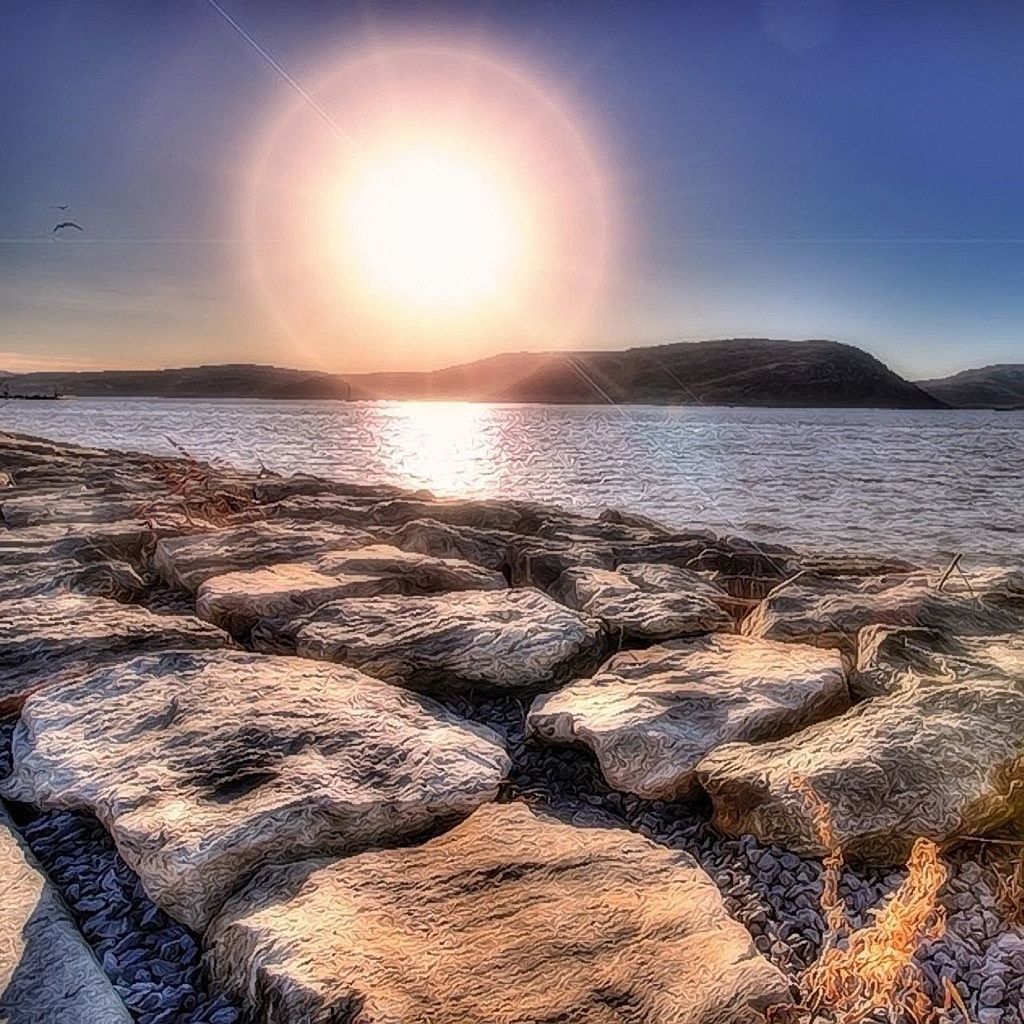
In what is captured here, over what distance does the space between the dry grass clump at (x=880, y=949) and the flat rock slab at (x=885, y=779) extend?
0.06 meters

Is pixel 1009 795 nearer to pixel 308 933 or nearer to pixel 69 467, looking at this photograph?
pixel 308 933

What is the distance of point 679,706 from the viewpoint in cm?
309

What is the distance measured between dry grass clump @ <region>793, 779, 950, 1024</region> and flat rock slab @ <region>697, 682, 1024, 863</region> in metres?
0.06

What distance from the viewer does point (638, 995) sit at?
6.07ft

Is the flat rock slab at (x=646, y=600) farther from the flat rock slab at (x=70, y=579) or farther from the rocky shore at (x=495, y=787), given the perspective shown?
the flat rock slab at (x=70, y=579)

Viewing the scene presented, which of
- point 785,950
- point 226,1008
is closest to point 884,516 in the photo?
point 785,950

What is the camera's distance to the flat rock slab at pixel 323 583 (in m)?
4.04

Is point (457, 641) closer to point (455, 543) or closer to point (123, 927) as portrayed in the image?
point (123, 927)

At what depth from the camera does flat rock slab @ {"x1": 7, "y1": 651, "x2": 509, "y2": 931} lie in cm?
230

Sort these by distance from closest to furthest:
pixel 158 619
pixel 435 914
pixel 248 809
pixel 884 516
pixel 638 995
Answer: pixel 638 995 < pixel 435 914 < pixel 248 809 < pixel 158 619 < pixel 884 516

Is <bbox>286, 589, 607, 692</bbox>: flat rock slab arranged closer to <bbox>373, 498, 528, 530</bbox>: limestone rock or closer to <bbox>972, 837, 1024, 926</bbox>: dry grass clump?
<bbox>972, 837, 1024, 926</bbox>: dry grass clump

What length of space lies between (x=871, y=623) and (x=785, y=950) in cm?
217

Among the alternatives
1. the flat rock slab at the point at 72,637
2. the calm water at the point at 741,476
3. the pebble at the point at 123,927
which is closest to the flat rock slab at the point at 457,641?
the flat rock slab at the point at 72,637

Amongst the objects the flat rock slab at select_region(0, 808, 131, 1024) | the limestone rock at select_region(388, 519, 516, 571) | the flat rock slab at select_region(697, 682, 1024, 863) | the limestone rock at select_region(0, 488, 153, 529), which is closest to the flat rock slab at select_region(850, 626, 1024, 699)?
the flat rock slab at select_region(697, 682, 1024, 863)
